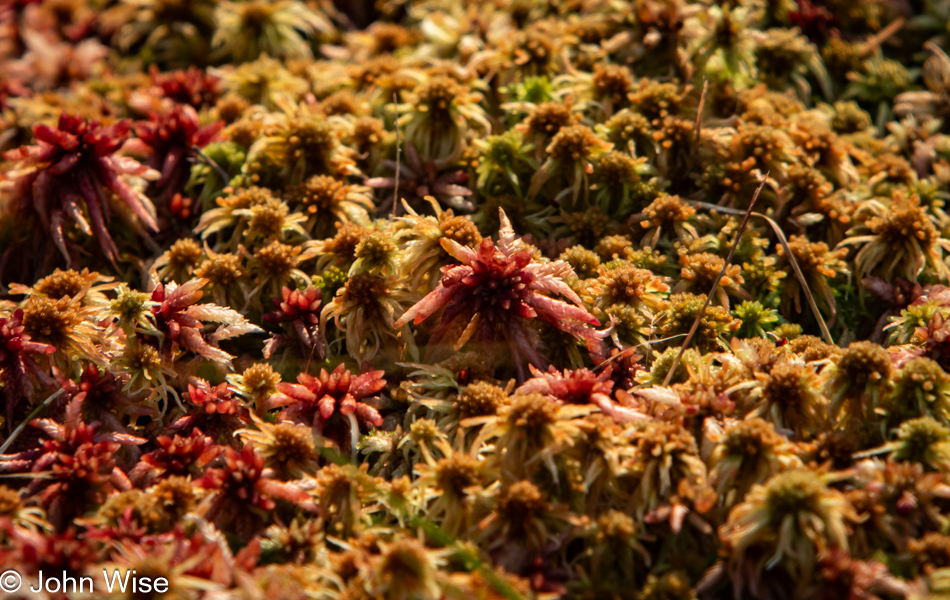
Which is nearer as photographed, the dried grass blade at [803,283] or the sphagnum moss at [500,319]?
the sphagnum moss at [500,319]

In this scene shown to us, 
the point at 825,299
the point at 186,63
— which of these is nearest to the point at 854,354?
the point at 825,299

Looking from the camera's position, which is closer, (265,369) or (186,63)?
(265,369)

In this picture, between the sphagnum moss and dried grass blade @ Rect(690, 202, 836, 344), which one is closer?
the sphagnum moss

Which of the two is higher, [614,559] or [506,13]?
[506,13]

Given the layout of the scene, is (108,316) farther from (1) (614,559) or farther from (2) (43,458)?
(1) (614,559)

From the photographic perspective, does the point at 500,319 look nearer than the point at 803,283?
Yes

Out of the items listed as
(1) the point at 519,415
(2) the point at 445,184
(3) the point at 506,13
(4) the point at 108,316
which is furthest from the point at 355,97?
Answer: (1) the point at 519,415

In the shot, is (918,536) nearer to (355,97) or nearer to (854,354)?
A: (854,354)

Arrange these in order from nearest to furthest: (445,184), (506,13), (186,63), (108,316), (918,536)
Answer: (918,536) → (108,316) → (445,184) → (506,13) → (186,63)

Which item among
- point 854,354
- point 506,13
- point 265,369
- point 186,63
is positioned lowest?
point 265,369

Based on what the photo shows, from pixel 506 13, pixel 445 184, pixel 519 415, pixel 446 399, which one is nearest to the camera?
pixel 519 415
